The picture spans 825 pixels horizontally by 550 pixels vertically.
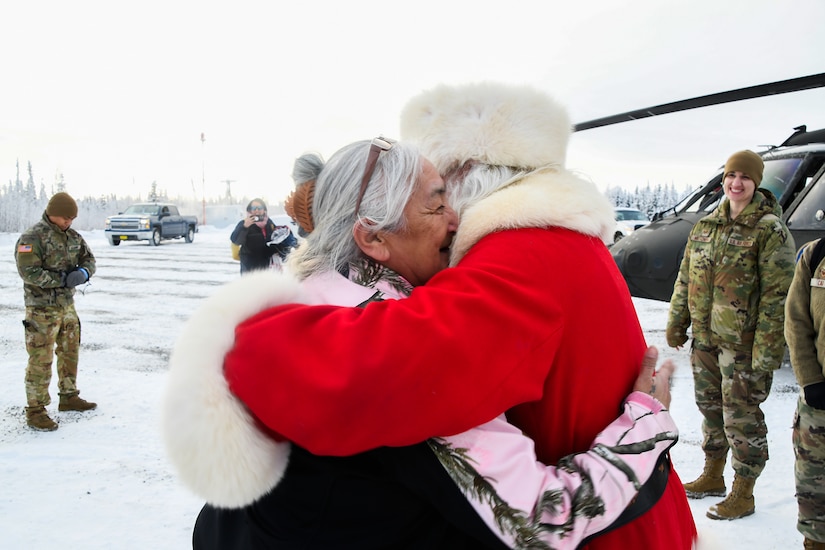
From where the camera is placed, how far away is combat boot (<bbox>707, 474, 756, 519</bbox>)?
360 centimetres

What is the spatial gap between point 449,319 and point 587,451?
44 cm

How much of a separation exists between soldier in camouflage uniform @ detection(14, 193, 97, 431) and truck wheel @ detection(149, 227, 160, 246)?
19.7 m

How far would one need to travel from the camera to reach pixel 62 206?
5.33 metres

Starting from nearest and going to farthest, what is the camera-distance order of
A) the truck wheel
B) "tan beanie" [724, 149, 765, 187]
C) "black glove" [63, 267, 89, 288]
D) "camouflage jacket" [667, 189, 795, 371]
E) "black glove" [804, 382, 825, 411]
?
"black glove" [804, 382, 825, 411], "camouflage jacket" [667, 189, 795, 371], "tan beanie" [724, 149, 765, 187], "black glove" [63, 267, 89, 288], the truck wheel

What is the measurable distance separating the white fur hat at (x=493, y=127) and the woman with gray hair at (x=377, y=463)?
6.3 inches

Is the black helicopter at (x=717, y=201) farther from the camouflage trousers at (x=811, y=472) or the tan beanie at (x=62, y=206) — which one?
the tan beanie at (x=62, y=206)

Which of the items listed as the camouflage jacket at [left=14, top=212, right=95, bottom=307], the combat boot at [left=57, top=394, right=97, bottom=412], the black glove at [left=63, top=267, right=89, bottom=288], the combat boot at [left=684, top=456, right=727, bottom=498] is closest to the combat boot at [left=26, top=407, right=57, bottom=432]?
the combat boot at [left=57, top=394, right=97, bottom=412]

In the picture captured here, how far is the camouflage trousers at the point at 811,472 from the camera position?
114 inches

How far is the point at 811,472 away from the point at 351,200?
300cm

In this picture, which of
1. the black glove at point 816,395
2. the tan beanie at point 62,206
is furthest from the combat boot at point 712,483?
the tan beanie at point 62,206

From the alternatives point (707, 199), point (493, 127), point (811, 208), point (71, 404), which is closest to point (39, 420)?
point (71, 404)

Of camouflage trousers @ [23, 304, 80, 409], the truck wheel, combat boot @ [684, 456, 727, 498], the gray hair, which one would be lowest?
the truck wheel

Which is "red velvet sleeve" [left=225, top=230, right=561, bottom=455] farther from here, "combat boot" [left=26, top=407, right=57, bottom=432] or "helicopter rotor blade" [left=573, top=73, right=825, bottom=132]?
"helicopter rotor blade" [left=573, top=73, right=825, bottom=132]

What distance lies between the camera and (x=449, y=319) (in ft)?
3.16
